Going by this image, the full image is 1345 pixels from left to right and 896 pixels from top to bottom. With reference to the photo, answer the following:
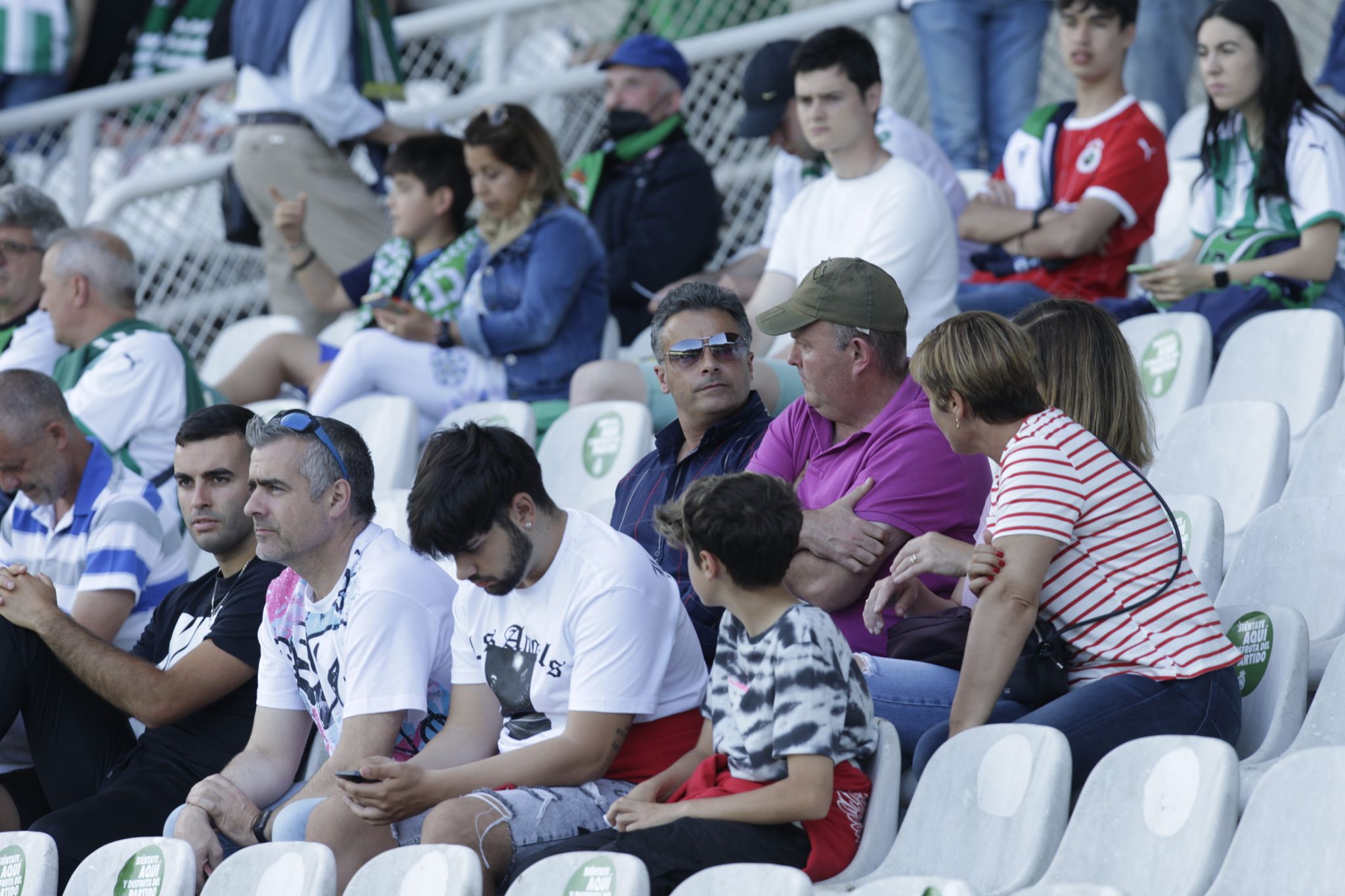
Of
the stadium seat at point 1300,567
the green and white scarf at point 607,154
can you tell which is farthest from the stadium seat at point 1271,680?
the green and white scarf at point 607,154

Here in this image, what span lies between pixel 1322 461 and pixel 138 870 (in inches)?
93.8

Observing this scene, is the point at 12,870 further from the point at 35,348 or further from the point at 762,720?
the point at 35,348

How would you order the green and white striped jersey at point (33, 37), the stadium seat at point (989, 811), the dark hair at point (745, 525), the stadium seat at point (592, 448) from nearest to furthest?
the stadium seat at point (989, 811) < the dark hair at point (745, 525) < the stadium seat at point (592, 448) < the green and white striped jersey at point (33, 37)

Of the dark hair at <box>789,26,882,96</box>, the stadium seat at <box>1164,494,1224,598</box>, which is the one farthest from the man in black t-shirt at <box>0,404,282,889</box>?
the dark hair at <box>789,26,882,96</box>

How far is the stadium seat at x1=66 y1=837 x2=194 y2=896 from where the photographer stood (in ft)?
9.01

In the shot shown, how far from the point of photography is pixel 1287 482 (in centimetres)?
358

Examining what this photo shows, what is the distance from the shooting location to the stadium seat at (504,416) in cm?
459

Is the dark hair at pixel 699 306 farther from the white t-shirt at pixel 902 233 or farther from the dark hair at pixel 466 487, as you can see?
the white t-shirt at pixel 902 233

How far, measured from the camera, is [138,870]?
2803 mm

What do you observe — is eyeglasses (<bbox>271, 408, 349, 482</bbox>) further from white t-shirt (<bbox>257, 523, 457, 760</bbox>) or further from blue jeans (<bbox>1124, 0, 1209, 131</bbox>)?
blue jeans (<bbox>1124, 0, 1209, 131</bbox>)

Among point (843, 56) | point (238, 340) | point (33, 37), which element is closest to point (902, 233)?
point (843, 56)

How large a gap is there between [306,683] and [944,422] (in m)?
1.28

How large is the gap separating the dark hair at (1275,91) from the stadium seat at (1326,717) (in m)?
2.19

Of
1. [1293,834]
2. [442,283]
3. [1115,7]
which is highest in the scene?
[1115,7]
